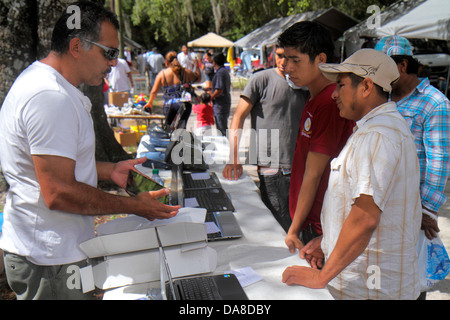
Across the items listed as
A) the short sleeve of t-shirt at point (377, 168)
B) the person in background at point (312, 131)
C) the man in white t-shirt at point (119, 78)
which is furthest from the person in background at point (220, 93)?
the short sleeve of t-shirt at point (377, 168)

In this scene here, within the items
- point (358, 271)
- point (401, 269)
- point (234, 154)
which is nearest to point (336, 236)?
Answer: point (358, 271)

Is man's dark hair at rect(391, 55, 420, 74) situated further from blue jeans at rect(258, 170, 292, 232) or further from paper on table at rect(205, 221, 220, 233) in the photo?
paper on table at rect(205, 221, 220, 233)

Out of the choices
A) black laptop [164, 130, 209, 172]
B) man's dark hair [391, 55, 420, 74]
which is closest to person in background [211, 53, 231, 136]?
black laptop [164, 130, 209, 172]

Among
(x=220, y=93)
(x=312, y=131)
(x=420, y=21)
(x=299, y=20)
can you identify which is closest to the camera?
(x=312, y=131)

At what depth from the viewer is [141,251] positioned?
1.63 m

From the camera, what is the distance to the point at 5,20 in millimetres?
3646

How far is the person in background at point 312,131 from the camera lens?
77.0 inches

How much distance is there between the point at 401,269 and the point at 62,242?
136cm

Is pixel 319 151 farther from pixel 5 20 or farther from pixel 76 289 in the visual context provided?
pixel 5 20

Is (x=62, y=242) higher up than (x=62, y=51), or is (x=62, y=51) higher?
(x=62, y=51)

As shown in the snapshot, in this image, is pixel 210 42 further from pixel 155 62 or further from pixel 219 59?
pixel 219 59

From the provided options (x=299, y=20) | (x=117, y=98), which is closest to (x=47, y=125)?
(x=117, y=98)

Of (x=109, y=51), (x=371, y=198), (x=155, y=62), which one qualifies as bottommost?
(x=371, y=198)

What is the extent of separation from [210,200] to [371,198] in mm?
1394
